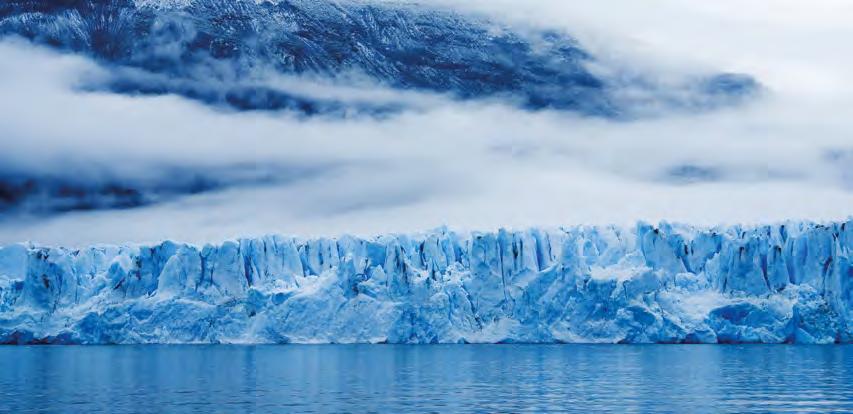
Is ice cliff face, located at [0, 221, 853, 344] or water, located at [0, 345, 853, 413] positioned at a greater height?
ice cliff face, located at [0, 221, 853, 344]

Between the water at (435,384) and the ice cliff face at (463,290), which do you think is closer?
the water at (435,384)

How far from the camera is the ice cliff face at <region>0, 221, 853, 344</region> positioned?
5656 cm

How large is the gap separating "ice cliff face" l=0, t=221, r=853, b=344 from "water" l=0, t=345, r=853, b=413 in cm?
828

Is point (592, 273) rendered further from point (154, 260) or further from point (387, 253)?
point (154, 260)

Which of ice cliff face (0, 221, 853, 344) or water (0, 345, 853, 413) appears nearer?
water (0, 345, 853, 413)

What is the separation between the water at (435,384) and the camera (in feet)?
77.2

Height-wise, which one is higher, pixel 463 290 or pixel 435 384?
pixel 463 290

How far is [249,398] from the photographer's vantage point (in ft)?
85.0

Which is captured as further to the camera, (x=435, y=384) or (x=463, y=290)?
(x=463, y=290)

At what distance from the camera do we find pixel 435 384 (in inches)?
1217

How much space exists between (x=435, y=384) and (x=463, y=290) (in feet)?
94.6

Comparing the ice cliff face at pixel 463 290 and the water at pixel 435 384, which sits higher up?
the ice cliff face at pixel 463 290

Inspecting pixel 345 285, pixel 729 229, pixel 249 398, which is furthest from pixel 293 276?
pixel 249 398

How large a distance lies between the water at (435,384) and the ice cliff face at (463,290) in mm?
8280
